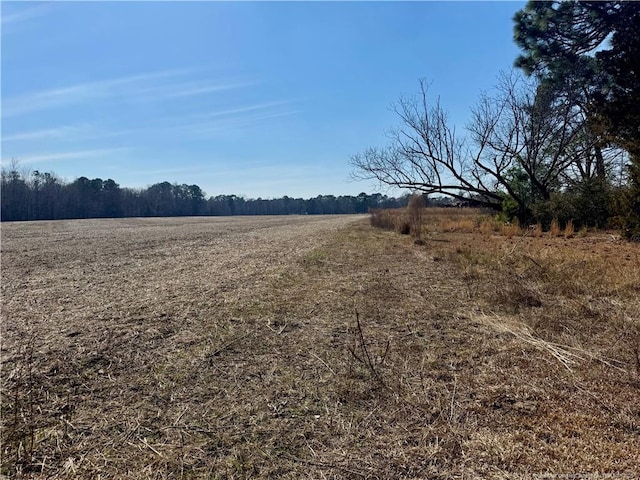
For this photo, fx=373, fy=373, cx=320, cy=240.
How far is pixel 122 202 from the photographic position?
71062mm

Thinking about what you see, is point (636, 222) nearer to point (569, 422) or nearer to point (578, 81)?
point (578, 81)

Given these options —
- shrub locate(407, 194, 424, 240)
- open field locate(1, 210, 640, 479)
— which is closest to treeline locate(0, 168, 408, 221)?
shrub locate(407, 194, 424, 240)

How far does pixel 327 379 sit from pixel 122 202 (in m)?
78.4

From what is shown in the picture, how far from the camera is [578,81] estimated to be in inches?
440

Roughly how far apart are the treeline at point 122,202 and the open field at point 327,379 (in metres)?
28.5

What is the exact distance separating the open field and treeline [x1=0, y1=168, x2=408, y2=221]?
28.5 metres

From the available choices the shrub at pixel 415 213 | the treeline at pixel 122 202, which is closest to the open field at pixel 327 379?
the shrub at pixel 415 213

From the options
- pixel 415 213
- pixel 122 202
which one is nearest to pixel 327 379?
pixel 415 213

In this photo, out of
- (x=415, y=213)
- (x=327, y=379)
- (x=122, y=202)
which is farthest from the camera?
(x=122, y=202)

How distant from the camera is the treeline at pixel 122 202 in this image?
56656mm

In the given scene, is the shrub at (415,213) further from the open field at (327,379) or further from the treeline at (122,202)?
the treeline at (122,202)

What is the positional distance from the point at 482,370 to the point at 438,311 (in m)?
1.58

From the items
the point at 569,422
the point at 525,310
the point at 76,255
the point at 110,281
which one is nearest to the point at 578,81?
the point at 525,310

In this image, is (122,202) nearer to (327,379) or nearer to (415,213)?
(415,213)
